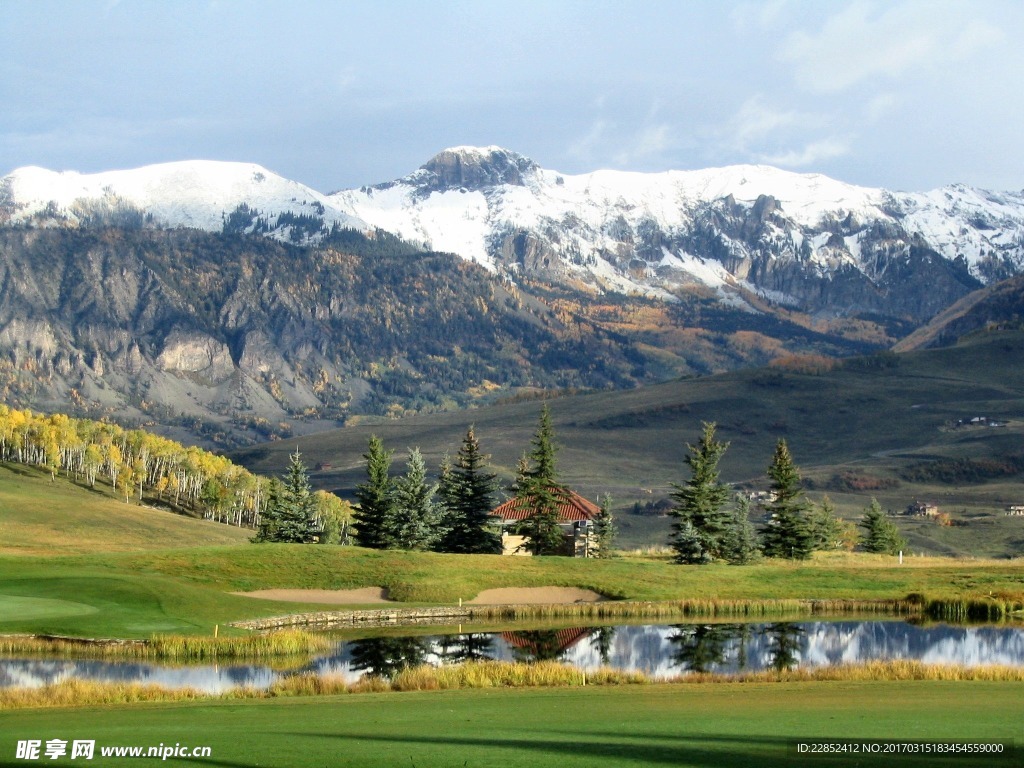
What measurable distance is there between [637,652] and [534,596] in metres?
19.2

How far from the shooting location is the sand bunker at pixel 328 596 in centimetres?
6481

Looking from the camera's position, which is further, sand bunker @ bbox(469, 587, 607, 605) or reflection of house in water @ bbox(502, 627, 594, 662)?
sand bunker @ bbox(469, 587, 607, 605)

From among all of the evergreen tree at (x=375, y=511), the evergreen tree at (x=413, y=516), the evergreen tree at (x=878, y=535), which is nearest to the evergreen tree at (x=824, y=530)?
the evergreen tree at (x=878, y=535)

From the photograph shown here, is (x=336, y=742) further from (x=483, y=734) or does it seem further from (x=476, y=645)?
(x=476, y=645)

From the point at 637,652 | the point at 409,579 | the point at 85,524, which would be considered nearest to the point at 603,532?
the point at 409,579

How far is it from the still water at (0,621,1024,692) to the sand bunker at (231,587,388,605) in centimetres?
1208

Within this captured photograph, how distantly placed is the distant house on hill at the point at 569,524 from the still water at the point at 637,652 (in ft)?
114

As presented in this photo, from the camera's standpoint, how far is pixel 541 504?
87438 mm

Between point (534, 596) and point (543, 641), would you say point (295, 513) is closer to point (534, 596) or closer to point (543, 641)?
point (534, 596)

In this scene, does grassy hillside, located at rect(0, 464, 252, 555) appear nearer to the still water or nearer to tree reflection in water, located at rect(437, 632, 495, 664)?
tree reflection in water, located at rect(437, 632, 495, 664)

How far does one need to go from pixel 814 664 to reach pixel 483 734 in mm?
21506

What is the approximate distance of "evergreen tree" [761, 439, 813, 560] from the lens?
91312 mm

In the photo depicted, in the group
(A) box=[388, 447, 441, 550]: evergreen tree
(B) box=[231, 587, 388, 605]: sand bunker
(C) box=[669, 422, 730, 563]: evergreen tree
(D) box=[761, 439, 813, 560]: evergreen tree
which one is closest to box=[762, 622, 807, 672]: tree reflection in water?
(B) box=[231, 587, 388, 605]: sand bunker

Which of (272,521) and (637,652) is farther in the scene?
(272,521)
